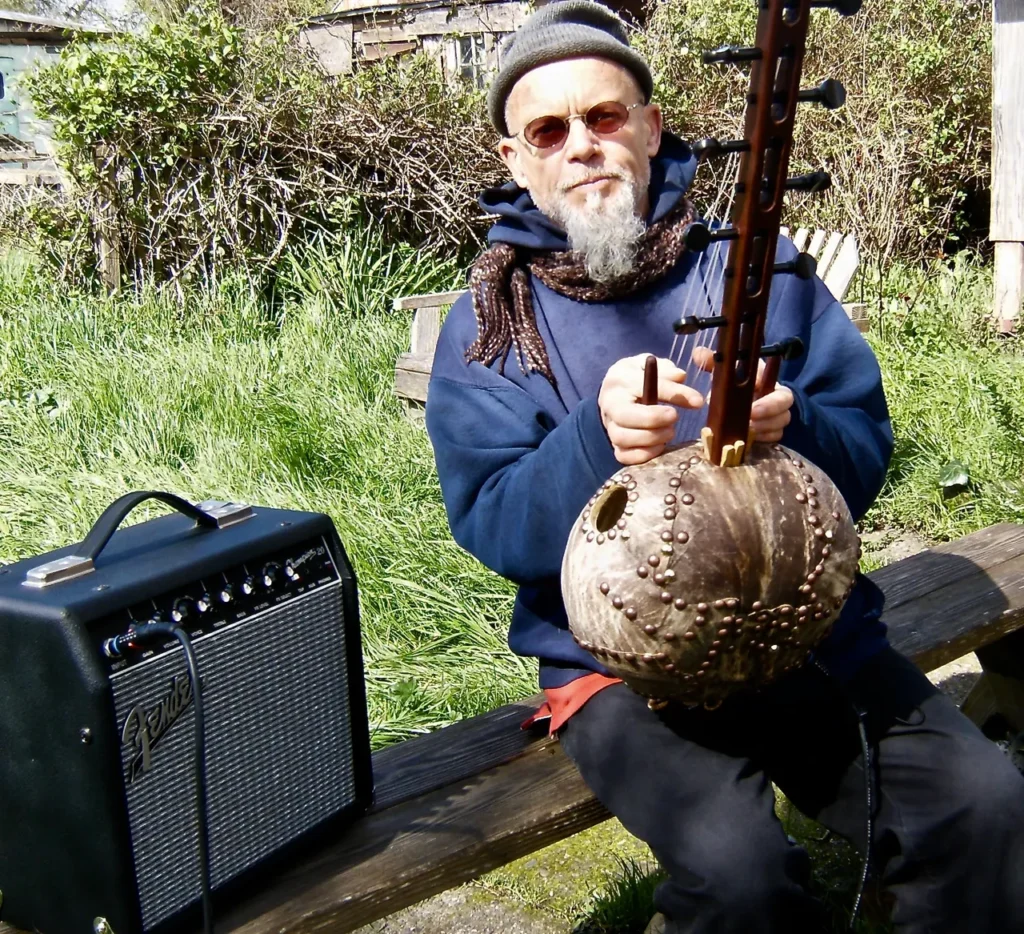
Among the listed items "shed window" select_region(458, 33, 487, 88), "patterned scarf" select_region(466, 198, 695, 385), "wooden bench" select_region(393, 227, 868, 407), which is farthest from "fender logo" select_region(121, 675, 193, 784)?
"shed window" select_region(458, 33, 487, 88)

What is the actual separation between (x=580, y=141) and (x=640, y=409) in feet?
2.36

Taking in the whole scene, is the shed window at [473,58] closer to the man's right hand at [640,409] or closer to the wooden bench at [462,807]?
the wooden bench at [462,807]

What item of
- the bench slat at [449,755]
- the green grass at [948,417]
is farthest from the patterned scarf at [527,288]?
the green grass at [948,417]

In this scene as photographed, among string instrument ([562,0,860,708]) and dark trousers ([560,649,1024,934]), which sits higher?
string instrument ([562,0,860,708])

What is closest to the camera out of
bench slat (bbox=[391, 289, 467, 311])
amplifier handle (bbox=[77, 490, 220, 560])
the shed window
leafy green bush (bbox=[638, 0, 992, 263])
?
amplifier handle (bbox=[77, 490, 220, 560])

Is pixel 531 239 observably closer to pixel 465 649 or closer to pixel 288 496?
pixel 465 649

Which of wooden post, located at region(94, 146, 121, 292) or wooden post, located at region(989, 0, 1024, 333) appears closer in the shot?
wooden post, located at region(94, 146, 121, 292)

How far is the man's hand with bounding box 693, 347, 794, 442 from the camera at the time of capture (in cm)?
159

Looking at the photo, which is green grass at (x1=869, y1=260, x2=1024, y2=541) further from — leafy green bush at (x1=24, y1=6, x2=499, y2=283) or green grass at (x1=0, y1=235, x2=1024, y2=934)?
leafy green bush at (x1=24, y1=6, x2=499, y2=283)

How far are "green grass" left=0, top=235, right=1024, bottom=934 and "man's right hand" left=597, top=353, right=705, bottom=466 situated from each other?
4.55 feet

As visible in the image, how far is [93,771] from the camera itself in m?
1.52

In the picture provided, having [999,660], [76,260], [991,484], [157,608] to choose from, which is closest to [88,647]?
[157,608]

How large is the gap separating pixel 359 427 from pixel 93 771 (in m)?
3.32

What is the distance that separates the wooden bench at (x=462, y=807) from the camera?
1782 mm
